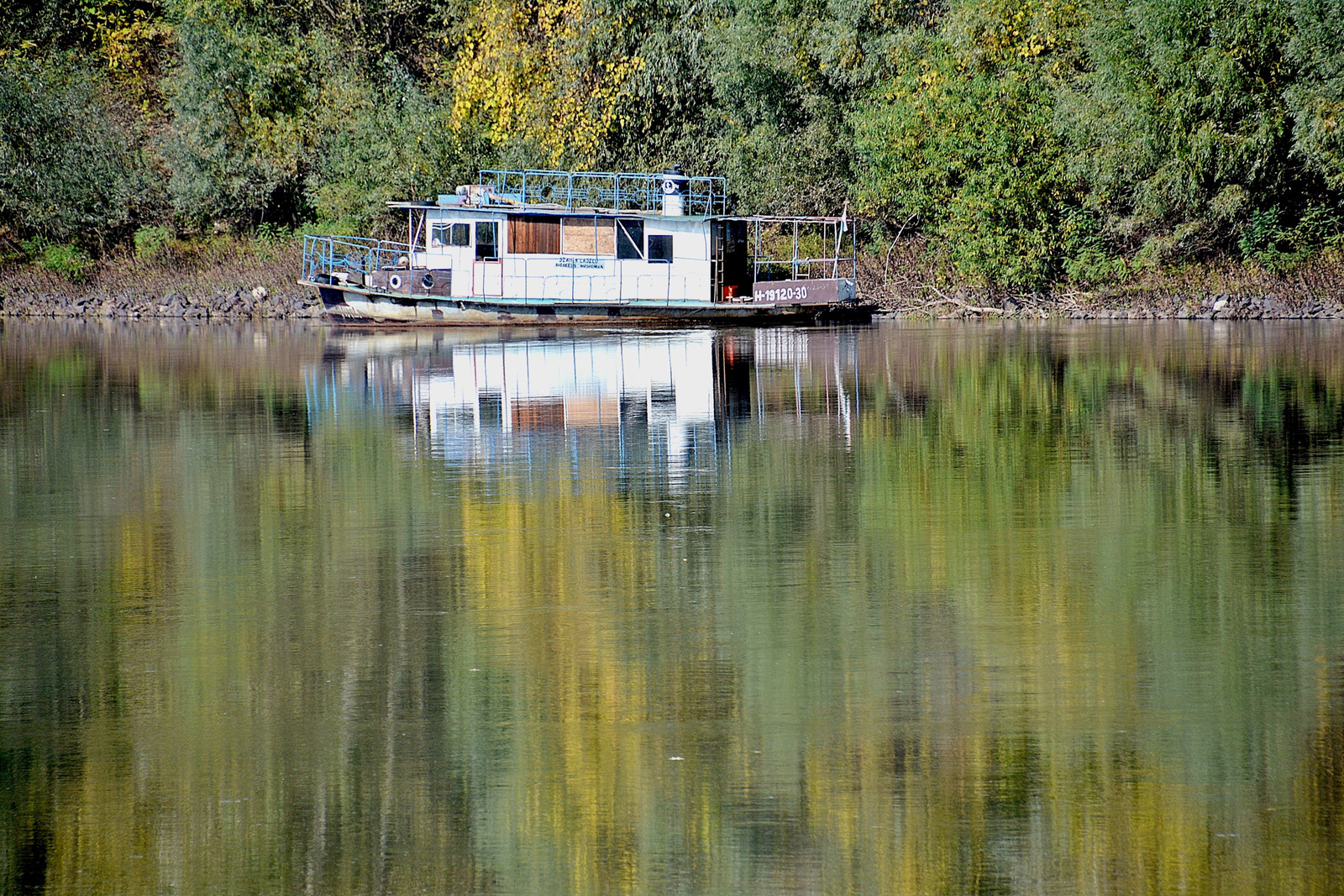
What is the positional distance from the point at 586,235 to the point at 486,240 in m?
2.37

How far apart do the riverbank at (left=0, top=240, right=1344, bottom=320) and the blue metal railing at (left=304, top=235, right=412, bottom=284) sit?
1.21 metres

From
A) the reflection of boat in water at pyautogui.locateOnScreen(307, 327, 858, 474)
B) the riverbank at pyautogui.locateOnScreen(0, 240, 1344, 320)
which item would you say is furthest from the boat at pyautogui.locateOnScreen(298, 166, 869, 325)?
the riverbank at pyautogui.locateOnScreen(0, 240, 1344, 320)

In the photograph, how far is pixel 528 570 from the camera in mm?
9016

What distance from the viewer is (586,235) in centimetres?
3653

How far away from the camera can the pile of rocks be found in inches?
1735

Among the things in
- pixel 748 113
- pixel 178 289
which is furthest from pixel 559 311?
pixel 178 289

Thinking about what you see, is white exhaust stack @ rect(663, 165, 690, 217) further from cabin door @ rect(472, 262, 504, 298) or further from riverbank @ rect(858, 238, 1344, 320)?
riverbank @ rect(858, 238, 1344, 320)

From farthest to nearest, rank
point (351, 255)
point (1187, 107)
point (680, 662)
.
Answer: point (351, 255), point (1187, 107), point (680, 662)

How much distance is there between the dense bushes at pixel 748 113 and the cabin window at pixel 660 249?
640 cm

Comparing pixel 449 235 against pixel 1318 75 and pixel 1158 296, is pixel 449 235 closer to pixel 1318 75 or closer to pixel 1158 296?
pixel 1158 296

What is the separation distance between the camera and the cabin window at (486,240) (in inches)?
1432

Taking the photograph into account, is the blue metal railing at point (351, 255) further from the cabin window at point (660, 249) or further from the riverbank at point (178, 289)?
the cabin window at point (660, 249)

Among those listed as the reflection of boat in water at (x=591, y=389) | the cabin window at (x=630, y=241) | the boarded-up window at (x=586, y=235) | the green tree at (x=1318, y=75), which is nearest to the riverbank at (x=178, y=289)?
the boarded-up window at (x=586, y=235)

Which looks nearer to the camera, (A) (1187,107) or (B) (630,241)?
(A) (1187,107)
